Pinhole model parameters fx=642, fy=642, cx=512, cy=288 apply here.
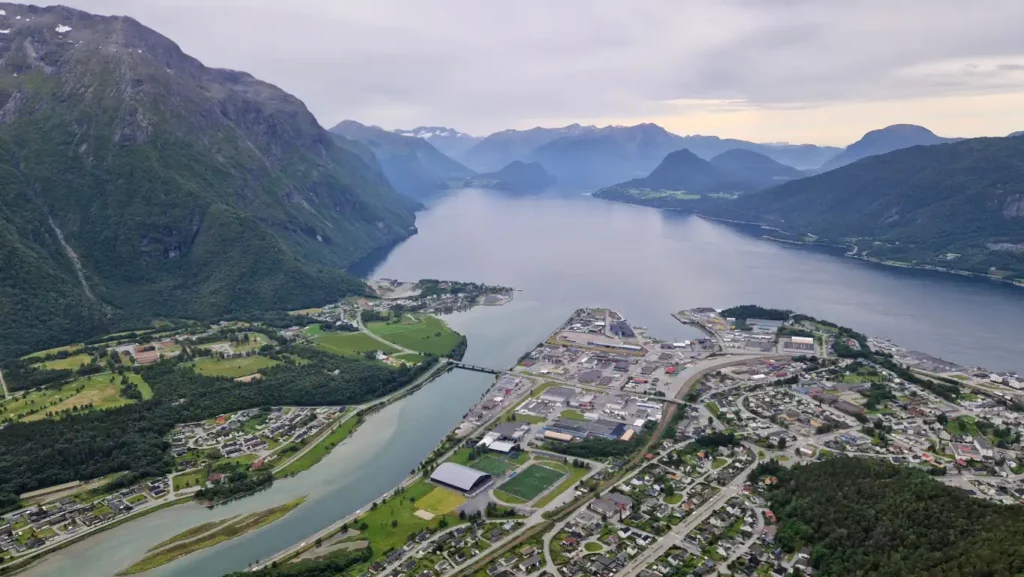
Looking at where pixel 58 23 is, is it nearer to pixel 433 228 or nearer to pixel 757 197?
pixel 433 228

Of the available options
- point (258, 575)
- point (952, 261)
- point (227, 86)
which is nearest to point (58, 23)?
point (227, 86)

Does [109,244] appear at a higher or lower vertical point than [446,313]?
higher

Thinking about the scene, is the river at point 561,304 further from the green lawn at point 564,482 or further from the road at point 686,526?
the road at point 686,526

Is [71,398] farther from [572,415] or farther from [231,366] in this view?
[572,415]

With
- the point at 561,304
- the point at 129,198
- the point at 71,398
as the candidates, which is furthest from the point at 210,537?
the point at 129,198

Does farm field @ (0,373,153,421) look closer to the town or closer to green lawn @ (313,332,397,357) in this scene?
green lawn @ (313,332,397,357)
